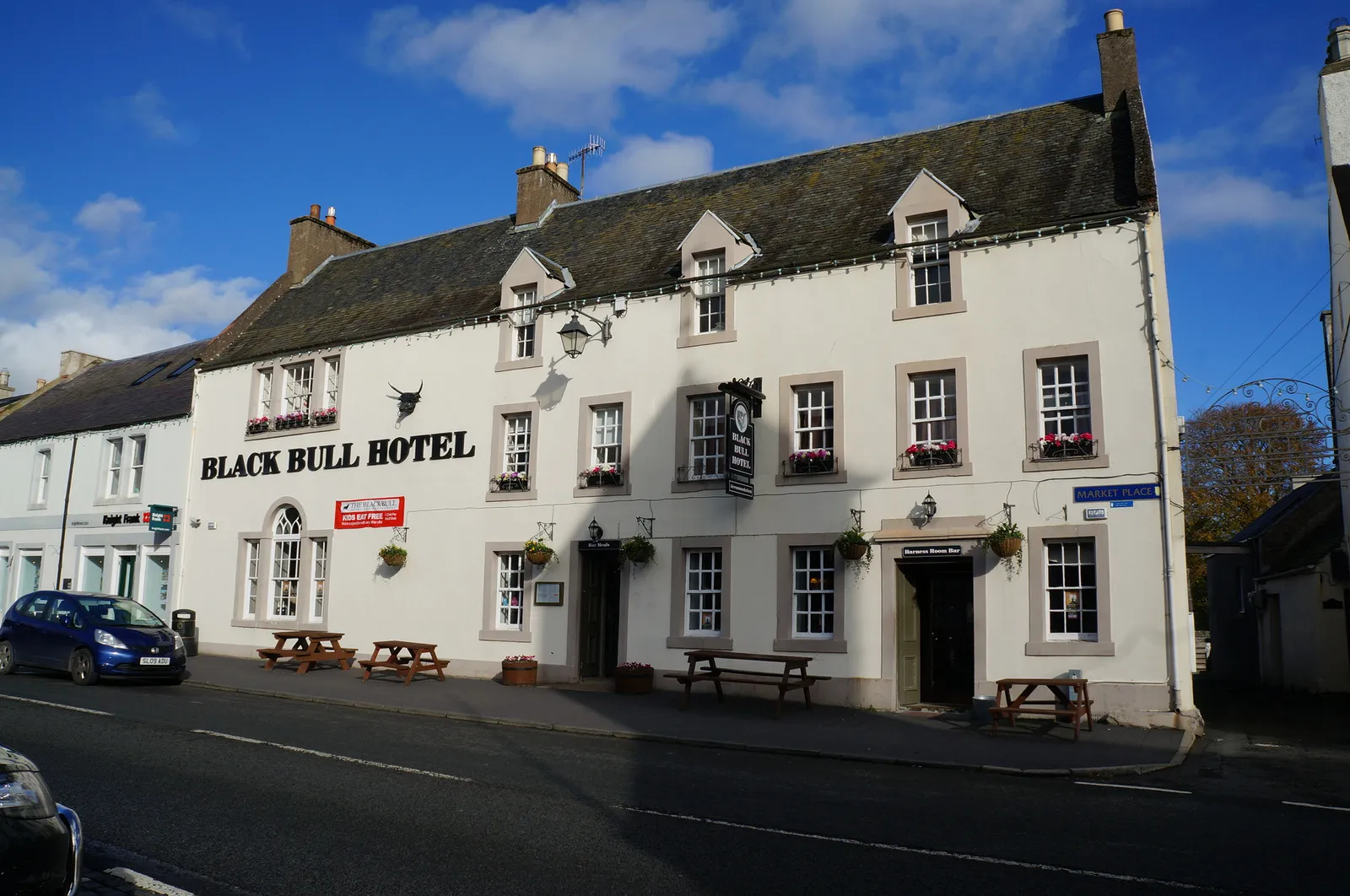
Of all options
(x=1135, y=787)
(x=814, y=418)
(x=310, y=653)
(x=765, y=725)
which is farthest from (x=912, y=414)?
(x=310, y=653)

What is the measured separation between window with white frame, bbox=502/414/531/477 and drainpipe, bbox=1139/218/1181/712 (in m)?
12.0

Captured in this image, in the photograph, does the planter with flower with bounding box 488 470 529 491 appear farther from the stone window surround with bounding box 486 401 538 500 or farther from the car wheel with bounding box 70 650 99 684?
the car wheel with bounding box 70 650 99 684

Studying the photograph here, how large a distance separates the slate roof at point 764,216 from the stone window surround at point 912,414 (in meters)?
2.33

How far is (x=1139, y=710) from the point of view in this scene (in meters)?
14.9

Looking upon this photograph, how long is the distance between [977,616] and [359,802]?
10772mm

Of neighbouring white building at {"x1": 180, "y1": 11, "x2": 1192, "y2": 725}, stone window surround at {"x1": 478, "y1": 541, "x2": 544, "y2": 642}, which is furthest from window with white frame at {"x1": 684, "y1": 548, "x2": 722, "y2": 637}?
stone window surround at {"x1": 478, "y1": 541, "x2": 544, "y2": 642}

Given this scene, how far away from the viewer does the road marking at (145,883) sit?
6.16 meters

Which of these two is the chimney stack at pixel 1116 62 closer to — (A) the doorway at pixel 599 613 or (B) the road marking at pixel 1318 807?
(A) the doorway at pixel 599 613

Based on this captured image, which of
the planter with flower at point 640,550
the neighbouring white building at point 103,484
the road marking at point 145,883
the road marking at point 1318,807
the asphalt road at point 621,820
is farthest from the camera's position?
the neighbouring white building at point 103,484

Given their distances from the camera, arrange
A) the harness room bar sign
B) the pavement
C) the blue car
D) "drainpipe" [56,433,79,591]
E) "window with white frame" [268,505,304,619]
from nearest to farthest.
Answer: the pavement, the blue car, the harness room bar sign, "window with white frame" [268,505,304,619], "drainpipe" [56,433,79,591]

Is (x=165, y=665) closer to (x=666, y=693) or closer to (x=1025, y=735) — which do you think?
(x=666, y=693)

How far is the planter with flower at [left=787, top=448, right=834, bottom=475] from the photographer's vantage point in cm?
1789

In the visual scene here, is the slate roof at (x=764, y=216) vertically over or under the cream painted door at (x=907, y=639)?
over

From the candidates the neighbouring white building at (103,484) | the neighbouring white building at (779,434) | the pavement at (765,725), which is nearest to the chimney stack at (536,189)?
the neighbouring white building at (779,434)
